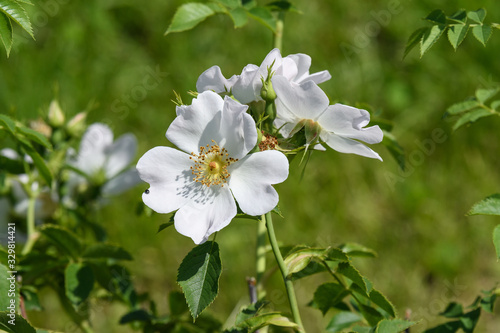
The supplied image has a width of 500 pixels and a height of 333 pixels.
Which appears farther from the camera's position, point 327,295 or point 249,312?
point 327,295

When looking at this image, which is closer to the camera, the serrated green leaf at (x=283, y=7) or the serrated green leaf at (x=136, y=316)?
the serrated green leaf at (x=136, y=316)

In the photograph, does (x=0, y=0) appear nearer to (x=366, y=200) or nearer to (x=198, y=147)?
(x=198, y=147)

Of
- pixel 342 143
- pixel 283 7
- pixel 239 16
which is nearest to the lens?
pixel 342 143

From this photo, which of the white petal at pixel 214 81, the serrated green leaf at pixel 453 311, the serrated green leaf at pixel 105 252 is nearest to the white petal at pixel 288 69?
the white petal at pixel 214 81

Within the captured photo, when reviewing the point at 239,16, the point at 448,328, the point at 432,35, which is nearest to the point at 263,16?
the point at 239,16

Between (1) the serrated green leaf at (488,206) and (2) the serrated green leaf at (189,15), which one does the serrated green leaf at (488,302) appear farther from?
(2) the serrated green leaf at (189,15)

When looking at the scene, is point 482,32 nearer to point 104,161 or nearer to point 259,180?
point 259,180
